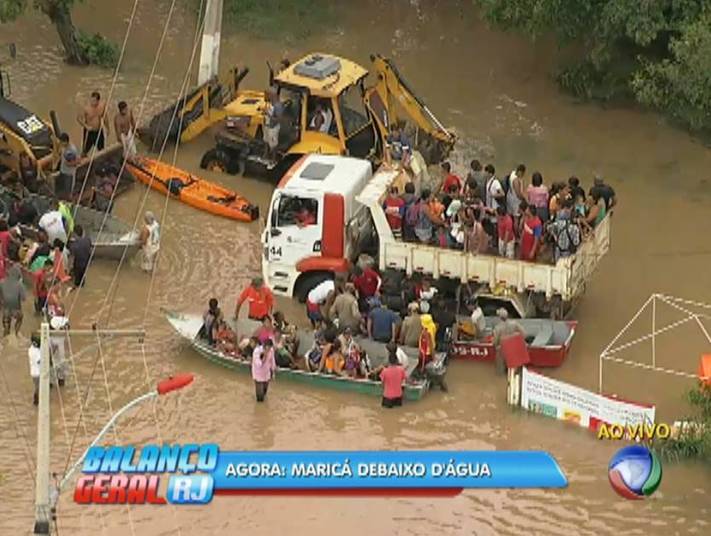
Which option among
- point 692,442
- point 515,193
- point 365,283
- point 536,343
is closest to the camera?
point 692,442

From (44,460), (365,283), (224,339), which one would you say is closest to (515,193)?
(365,283)

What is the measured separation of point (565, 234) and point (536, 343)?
1.54 meters

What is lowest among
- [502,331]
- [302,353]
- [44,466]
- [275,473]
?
[302,353]

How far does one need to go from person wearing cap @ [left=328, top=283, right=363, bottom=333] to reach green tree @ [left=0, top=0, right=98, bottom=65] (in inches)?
422

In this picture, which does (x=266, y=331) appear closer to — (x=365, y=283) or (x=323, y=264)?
(x=365, y=283)

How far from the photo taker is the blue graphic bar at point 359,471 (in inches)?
579

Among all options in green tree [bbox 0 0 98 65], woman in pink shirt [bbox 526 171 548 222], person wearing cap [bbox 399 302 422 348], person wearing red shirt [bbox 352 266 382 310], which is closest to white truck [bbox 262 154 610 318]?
person wearing red shirt [bbox 352 266 382 310]

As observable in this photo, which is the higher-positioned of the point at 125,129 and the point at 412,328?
the point at 125,129

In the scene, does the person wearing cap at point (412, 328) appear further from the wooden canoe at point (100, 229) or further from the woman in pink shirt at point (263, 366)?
the wooden canoe at point (100, 229)

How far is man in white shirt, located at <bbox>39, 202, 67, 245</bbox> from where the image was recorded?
24.2 meters

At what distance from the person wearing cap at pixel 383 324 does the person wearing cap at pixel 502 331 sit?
1.36 meters

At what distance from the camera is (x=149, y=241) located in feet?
79.9

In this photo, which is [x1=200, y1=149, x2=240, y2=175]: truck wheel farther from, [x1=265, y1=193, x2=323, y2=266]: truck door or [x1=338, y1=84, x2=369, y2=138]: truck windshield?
[x1=265, y1=193, x2=323, y2=266]: truck door

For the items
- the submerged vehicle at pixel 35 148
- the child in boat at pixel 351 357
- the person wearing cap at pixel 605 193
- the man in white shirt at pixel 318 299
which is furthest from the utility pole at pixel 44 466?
the submerged vehicle at pixel 35 148
